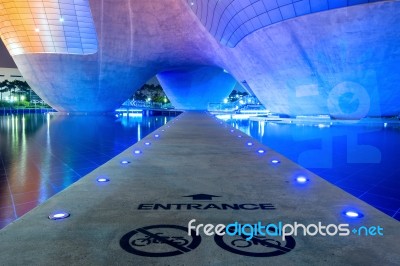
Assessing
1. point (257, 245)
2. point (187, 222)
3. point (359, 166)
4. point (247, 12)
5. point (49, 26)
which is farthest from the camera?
point (49, 26)

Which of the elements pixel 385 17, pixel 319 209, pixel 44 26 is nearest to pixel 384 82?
pixel 385 17

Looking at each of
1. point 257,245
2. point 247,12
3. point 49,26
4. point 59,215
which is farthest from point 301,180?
point 49,26

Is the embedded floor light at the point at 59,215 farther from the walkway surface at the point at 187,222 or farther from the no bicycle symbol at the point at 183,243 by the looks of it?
the no bicycle symbol at the point at 183,243

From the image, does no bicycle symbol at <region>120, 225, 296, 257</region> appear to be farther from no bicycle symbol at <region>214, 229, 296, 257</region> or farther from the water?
the water

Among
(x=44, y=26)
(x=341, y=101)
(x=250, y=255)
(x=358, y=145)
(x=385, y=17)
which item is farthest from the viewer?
(x=44, y=26)

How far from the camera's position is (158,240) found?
2777 mm

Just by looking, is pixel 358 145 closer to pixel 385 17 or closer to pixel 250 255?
pixel 385 17

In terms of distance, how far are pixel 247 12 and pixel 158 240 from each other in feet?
58.1

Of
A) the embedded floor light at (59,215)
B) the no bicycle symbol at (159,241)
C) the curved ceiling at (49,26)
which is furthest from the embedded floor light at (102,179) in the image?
the curved ceiling at (49,26)

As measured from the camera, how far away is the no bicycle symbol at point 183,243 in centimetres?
255

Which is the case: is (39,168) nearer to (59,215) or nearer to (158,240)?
(59,215)

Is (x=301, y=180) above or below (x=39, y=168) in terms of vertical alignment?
above

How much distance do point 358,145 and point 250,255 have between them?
9085 mm

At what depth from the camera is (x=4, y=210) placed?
424 cm
